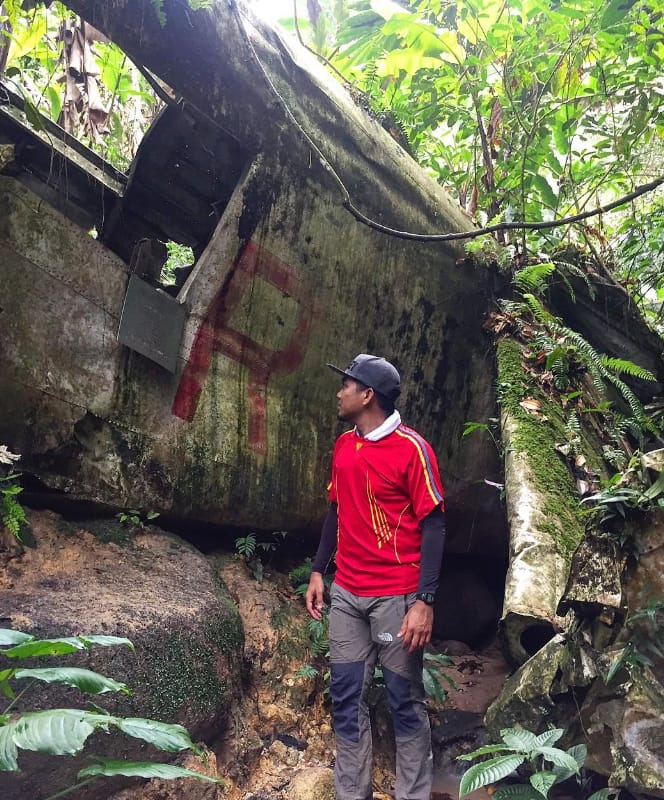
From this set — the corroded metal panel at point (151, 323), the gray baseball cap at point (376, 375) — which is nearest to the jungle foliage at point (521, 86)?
the corroded metal panel at point (151, 323)

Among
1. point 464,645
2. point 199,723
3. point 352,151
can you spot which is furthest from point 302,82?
point 464,645

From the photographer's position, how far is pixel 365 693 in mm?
3072

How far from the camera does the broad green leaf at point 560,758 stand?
2.51 meters

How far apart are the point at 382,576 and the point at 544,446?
2.20m

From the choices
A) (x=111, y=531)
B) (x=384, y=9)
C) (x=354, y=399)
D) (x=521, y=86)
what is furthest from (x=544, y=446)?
(x=384, y=9)

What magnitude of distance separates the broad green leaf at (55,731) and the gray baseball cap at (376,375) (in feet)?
7.18

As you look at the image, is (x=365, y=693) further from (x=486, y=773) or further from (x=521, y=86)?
(x=521, y=86)

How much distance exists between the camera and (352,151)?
5.01 metres

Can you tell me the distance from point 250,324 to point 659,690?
3.33 meters

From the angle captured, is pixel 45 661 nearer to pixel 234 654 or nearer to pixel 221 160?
pixel 234 654

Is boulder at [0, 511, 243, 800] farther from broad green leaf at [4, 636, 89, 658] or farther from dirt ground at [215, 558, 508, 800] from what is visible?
broad green leaf at [4, 636, 89, 658]

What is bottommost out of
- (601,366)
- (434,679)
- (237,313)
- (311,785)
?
(311,785)

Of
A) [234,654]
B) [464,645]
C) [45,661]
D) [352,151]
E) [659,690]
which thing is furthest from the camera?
[464,645]

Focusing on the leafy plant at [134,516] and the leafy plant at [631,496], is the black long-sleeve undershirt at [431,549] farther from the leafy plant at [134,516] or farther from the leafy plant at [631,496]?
the leafy plant at [134,516]
